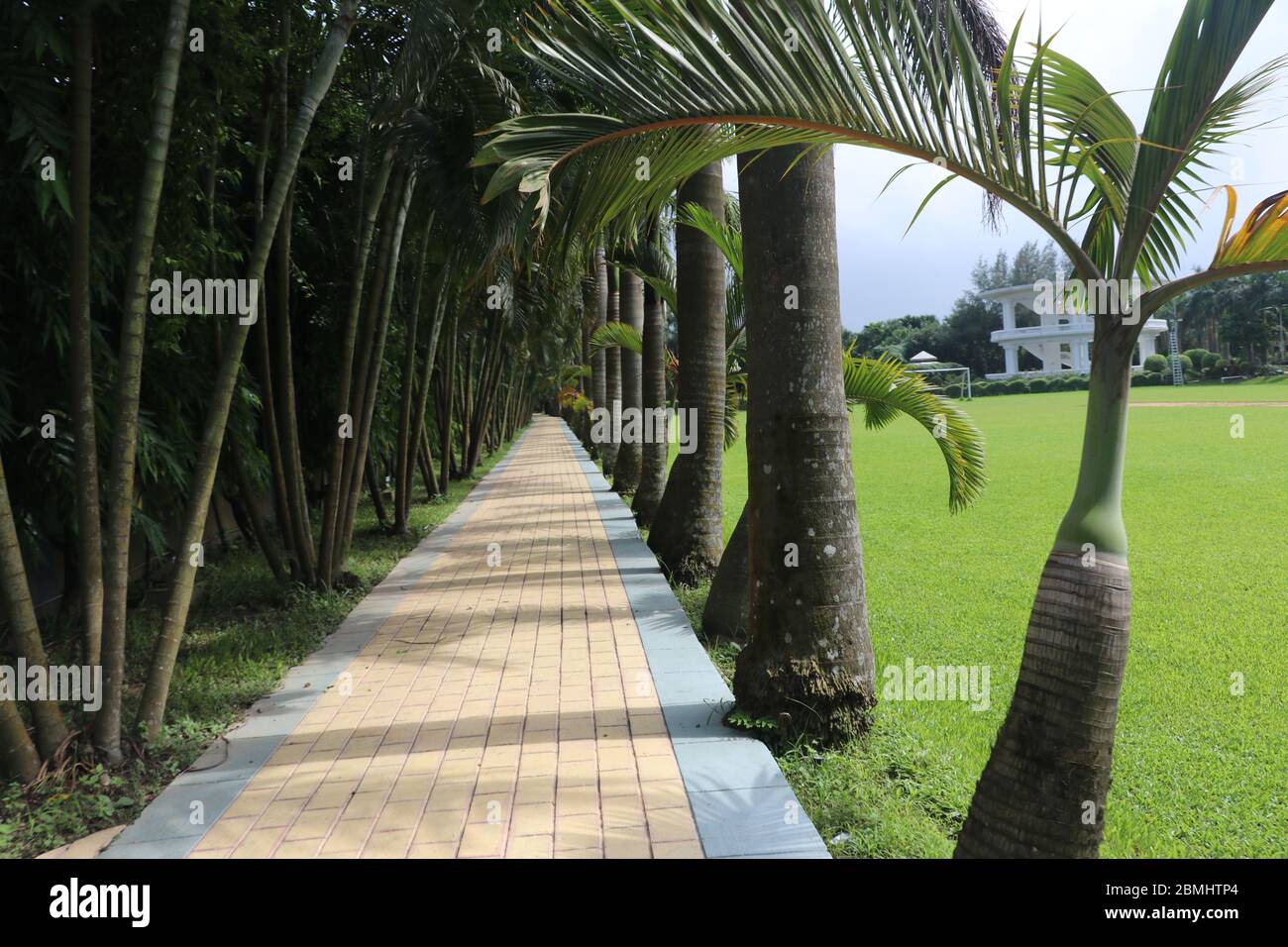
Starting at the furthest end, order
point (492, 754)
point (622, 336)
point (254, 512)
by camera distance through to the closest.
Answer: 1. point (622, 336)
2. point (254, 512)
3. point (492, 754)

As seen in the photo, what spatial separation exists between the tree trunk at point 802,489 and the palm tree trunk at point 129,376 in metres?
2.63

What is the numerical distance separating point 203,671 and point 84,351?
96.2 inches

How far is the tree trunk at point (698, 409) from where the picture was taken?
28.2 ft

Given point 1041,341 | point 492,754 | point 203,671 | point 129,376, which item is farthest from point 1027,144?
point 1041,341

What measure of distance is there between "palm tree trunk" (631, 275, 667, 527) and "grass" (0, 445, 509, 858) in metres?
3.00

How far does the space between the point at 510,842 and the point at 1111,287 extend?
2792 millimetres

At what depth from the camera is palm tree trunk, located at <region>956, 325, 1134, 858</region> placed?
9.04 ft

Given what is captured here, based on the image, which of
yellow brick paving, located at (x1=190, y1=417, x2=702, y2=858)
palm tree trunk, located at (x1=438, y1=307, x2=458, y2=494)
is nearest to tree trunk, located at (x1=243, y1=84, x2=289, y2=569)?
yellow brick paving, located at (x1=190, y1=417, x2=702, y2=858)

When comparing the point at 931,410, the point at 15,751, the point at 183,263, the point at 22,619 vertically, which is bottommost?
the point at 15,751

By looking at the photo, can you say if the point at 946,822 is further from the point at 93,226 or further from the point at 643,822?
the point at 93,226

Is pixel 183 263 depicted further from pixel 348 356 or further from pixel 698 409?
pixel 698 409

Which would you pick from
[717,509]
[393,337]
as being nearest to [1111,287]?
[717,509]

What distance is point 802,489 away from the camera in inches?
179

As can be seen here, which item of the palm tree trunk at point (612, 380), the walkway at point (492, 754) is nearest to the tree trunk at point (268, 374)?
the walkway at point (492, 754)
